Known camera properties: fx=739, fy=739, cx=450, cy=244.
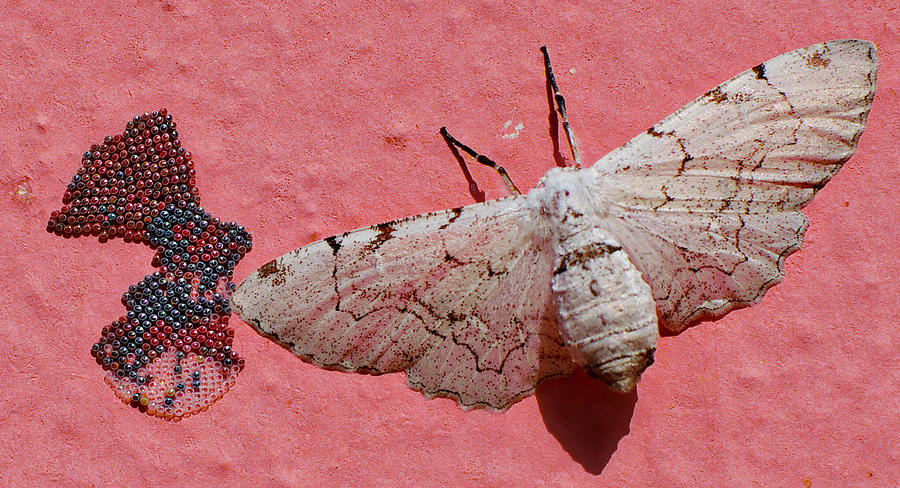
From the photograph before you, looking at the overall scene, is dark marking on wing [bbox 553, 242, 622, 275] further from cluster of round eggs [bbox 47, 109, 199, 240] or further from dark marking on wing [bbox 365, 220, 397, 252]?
cluster of round eggs [bbox 47, 109, 199, 240]

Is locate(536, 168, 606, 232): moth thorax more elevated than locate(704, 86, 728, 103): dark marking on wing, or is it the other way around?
locate(704, 86, 728, 103): dark marking on wing

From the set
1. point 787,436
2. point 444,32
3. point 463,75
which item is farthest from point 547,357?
point 444,32

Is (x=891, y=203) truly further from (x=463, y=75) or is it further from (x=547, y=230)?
(x=463, y=75)

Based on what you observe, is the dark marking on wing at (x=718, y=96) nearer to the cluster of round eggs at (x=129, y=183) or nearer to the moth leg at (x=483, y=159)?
the moth leg at (x=483, y=159)

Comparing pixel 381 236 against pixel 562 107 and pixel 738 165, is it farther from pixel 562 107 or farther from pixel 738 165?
pixel 738 165

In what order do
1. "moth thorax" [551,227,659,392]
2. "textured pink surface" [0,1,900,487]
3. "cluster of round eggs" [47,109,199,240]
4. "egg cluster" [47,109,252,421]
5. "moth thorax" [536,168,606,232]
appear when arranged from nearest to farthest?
"moth thorax" [551,227,659,392] → "moth thorax" [536,168,606,232] → "textured pink surface" [0,1,900,487] → "egg cluster" [47,109,252,421] → "cluster of round eggs" [47,109,199,240]

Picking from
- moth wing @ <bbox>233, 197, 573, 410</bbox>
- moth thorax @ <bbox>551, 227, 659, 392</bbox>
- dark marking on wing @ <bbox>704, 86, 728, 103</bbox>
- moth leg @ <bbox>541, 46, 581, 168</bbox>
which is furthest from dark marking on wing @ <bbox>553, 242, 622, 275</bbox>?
dark marking on wing @ <bbox>704, 86, 728, 103</bbox>

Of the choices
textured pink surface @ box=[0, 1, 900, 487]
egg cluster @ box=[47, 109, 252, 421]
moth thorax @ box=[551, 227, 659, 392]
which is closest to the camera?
moth thorax @ box=[551, 227, 659, 392]

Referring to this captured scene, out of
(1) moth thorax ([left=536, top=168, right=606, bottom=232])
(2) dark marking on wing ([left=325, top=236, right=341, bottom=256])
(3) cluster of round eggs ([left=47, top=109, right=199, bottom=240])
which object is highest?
(3) cluster of round eggs ([left=47, top=109, right=199, bottom=240])
